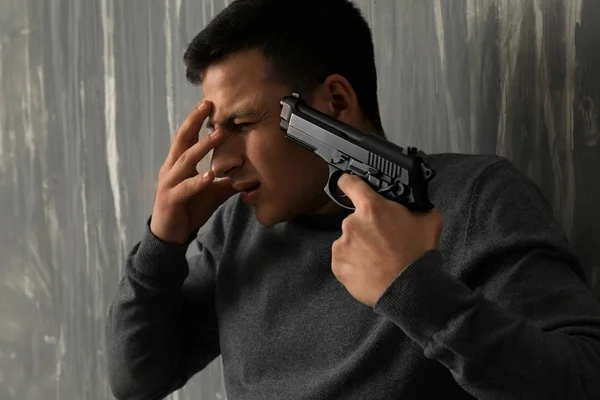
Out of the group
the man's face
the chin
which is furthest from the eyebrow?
the chin

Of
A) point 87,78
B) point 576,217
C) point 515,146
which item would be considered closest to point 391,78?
point 515,146

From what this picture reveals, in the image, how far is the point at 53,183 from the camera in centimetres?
162

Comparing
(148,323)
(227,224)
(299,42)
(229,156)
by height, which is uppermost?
(299,42)

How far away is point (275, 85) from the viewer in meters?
1.04

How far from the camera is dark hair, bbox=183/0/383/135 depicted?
3.46ft

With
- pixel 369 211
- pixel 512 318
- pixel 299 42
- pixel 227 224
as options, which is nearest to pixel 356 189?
pixel 369 211

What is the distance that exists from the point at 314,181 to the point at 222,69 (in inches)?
7.4

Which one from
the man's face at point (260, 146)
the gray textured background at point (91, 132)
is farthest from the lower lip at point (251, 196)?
the gray textured background at point (91, 132)

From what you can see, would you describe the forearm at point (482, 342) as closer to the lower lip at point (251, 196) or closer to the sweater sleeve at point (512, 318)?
the sweater sleeve at point (512, 318)

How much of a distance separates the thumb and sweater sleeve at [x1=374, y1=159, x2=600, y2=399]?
→ 0.09 metres

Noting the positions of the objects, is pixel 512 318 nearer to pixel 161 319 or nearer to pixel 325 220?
pixel 325 220

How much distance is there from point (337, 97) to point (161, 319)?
0.41 metres

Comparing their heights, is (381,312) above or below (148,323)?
above

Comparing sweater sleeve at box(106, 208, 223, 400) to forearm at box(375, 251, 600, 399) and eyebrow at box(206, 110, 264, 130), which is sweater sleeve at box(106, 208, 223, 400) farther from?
forearm at box(375, 251, 600, 399)
